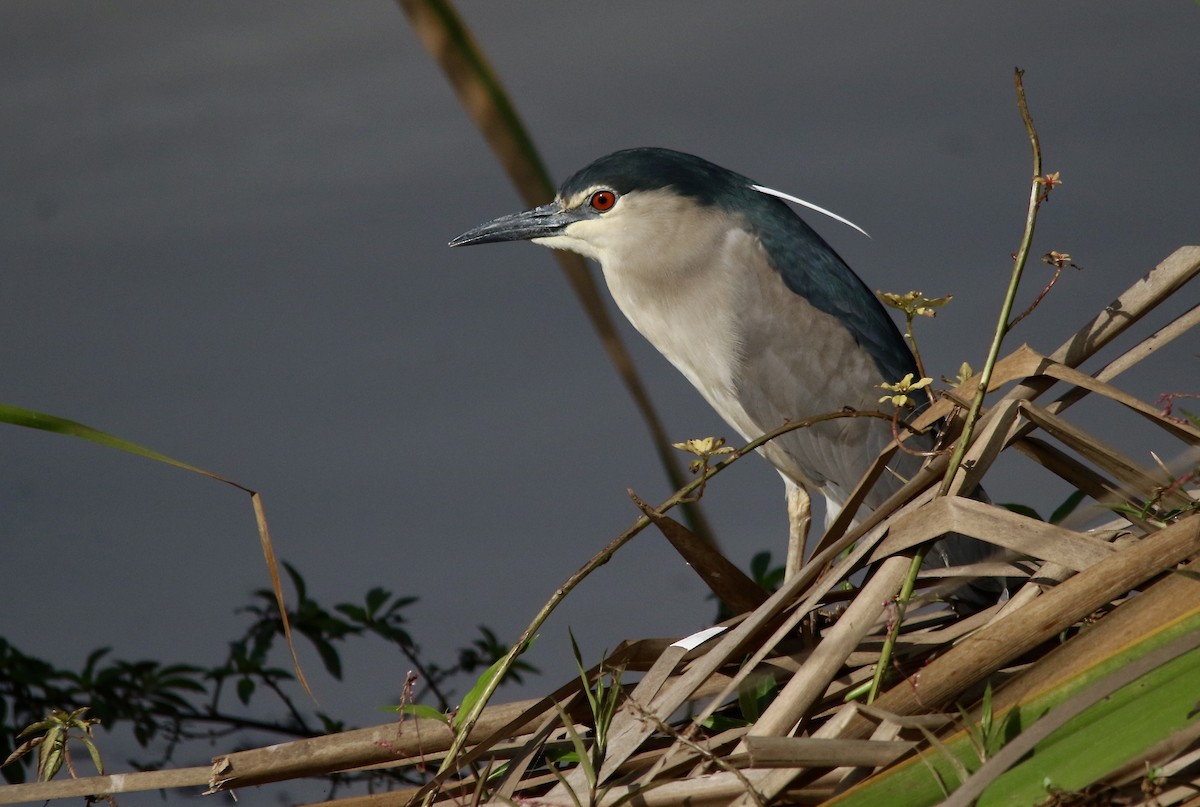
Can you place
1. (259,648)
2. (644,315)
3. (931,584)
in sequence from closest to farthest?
(931,584) → (259,648) → (644,315)

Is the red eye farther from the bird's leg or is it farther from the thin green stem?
the thin green stem

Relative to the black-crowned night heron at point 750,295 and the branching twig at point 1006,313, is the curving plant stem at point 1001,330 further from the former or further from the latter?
the black-crowned night heron at point 750,295

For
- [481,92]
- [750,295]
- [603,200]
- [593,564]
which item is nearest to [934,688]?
[593,564]

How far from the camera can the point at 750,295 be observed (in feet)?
5.80

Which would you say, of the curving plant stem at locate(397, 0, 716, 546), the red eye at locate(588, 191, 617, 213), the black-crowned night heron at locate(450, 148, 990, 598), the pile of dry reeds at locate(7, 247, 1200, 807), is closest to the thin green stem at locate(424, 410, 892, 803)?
the pile of dry reeds at locate(7, 247, 1200, 807)

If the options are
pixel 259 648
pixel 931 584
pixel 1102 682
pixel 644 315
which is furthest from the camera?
pixel 644 315

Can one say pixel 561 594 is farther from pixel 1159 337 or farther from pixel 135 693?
pixel 135 693

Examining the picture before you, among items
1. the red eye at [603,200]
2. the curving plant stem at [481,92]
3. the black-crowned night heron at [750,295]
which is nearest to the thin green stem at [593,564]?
the curving plant stem at [481,92]

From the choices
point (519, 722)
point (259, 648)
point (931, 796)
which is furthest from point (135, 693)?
point (931, 796)

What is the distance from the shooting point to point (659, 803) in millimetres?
702

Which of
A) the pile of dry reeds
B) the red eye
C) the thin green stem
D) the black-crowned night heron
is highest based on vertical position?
the red eye

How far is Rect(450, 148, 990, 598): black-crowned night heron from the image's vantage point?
69.3 inches

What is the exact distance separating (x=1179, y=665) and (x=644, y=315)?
1335 mm

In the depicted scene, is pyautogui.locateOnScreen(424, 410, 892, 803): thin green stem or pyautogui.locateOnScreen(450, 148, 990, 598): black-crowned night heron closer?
pyautogui.locateOnScreen(424, 410, 892, 803): thin green stem
